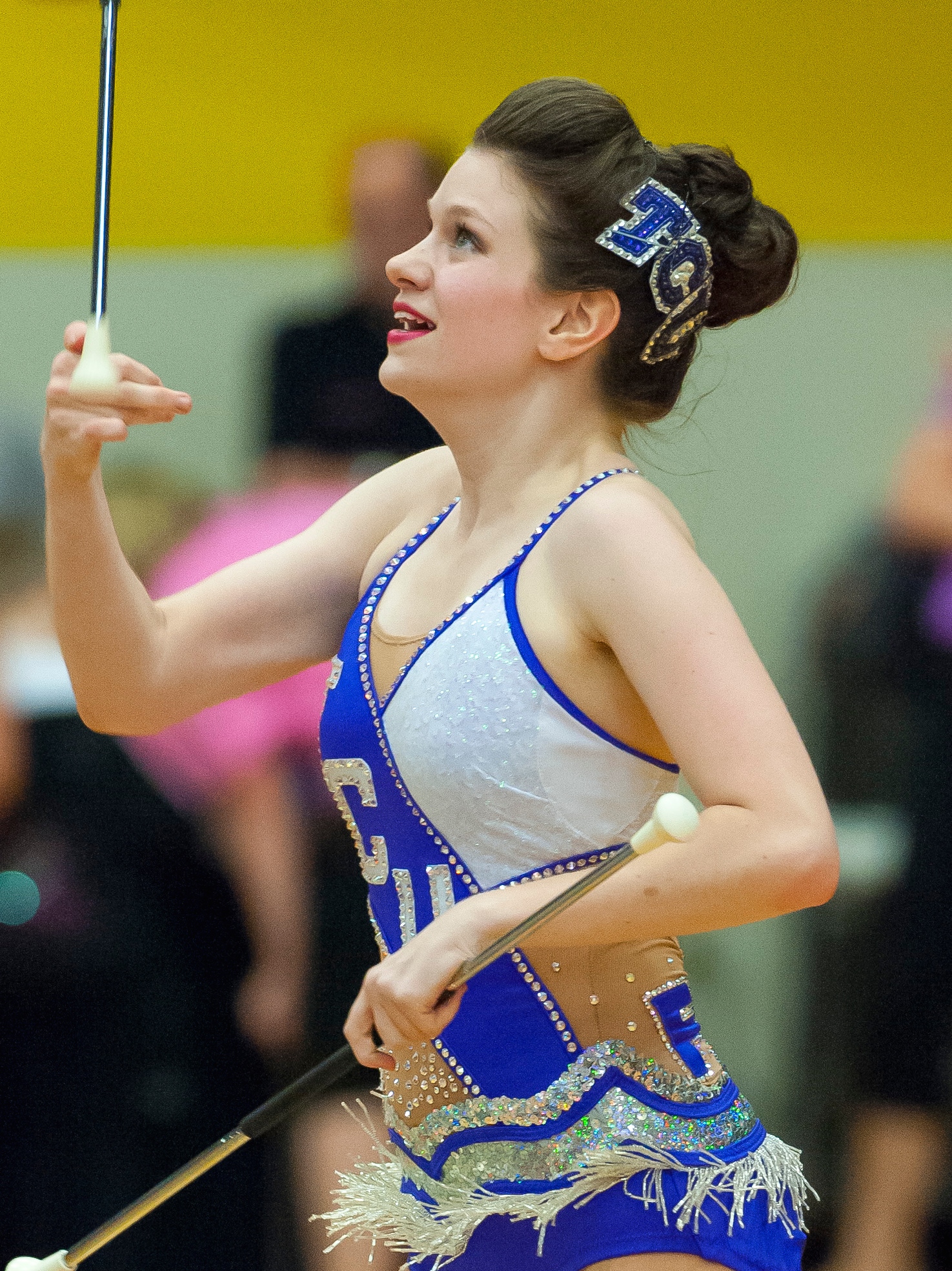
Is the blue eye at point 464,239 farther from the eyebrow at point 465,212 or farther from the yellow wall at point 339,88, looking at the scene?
the yellow wall at point 339,88

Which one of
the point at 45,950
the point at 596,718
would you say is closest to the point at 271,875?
the point at 45,950

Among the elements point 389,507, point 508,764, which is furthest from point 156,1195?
point 389,507

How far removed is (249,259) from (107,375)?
1.26 m

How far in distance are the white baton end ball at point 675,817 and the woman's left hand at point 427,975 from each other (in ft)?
0.64

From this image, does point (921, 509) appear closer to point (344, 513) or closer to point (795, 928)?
point (795, 928)

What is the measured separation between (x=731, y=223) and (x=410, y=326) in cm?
27

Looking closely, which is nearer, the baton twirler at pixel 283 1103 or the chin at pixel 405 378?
the baton twirler at pixel 283 1103

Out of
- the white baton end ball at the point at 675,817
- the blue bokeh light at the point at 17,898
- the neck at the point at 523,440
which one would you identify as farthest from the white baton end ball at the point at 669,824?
the blue bokeh light at the point at 17,898

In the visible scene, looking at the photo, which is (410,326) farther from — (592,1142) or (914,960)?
(914,960)

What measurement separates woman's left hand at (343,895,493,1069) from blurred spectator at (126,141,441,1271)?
117 centimetres

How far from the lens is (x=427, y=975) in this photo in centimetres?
109

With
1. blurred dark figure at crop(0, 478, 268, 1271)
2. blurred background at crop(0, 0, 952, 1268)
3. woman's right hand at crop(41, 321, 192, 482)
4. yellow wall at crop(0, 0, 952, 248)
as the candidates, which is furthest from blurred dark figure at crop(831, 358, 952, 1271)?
woman's right hand at crop(41, 321, 192, 482)

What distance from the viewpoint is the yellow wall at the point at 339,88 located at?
2320mm

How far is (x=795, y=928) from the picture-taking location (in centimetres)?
239
